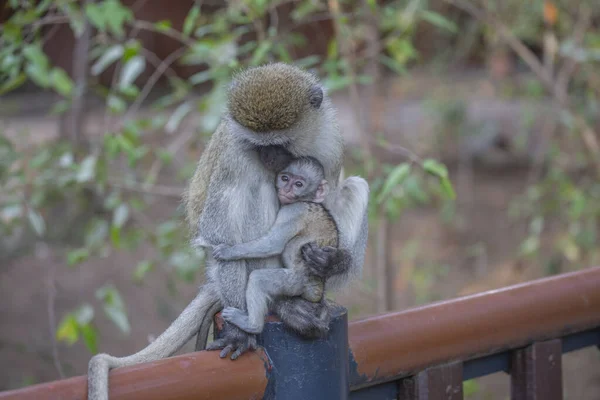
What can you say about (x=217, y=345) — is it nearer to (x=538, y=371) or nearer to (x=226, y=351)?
(x=226, y=351)

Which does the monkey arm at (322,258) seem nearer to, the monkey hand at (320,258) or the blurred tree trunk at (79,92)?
the monkey hand at (320,258)

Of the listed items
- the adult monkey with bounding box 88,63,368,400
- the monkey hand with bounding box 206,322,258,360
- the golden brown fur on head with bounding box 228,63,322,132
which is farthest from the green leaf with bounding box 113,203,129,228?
the monkey hand with bounding box 206,322,258,360

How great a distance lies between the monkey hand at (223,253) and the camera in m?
1.91

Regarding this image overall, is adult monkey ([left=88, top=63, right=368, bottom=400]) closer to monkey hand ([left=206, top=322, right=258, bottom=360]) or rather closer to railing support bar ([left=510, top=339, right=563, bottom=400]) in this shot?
monkey hand ([left=206, top=322, right=258, bottom=360])

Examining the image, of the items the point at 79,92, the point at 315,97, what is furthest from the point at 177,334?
the point at 79,92

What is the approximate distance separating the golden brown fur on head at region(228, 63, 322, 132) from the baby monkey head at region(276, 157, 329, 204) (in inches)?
4.9

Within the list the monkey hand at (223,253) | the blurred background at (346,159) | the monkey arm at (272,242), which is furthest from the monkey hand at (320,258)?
the blurred background at (346,159)

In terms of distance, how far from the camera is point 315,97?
215cm

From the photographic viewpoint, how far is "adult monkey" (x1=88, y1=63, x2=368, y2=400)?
1891 millimetres

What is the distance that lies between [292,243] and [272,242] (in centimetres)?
5

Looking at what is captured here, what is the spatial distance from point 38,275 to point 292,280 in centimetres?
532

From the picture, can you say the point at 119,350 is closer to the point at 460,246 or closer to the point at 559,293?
the point at 460,246

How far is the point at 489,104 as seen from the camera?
1030 centimetres

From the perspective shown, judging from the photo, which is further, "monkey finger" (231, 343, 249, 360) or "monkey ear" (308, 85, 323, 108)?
"monkey ear" (308, 85, 323, 108)
